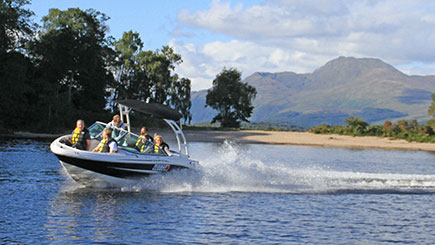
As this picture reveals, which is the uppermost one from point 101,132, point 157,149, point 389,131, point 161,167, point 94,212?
point 389,131

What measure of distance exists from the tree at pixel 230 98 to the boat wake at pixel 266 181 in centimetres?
5313

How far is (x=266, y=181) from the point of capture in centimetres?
1931

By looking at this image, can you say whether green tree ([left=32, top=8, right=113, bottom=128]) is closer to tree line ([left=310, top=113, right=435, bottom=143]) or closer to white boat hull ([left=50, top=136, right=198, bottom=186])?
tree line ([left=310, top=113, right=435, bottom=143])

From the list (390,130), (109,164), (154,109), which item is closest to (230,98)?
(390,130)

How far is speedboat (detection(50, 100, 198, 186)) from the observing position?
16031 millimetres

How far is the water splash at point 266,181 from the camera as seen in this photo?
17516mm

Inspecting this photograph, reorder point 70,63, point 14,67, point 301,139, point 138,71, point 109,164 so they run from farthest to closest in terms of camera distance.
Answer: point 138,71 → point 301,139 → point 70,63 → point 14,67 → point 109,164

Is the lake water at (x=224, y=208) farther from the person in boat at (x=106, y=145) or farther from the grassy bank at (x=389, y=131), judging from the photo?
the grassy bank at (x=389, y=131)

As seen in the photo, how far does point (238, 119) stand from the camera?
76.2 meters

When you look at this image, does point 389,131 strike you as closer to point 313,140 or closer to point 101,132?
point 313,140

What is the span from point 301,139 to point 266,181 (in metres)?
36.5

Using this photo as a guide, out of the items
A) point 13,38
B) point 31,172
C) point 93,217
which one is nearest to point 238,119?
point 13,38

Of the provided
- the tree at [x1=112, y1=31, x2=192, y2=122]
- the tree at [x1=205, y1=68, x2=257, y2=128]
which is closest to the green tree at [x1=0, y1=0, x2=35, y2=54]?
the tree at [x1=112, y1=31, x2=192, y2=122]

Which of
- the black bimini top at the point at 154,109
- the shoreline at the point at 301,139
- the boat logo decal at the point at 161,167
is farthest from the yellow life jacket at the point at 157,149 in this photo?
the shoreline at the point at 301,139
